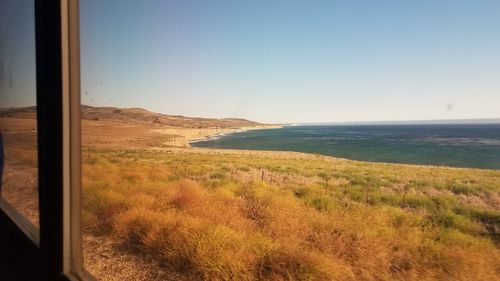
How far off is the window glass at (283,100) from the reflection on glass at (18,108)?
30cm

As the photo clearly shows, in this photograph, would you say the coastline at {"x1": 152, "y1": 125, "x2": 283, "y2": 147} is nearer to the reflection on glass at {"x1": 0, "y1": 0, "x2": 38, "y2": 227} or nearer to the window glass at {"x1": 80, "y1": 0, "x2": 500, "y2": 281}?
the window glass at {"x1": 80, "y1": 0, "x2": 500, "y2": 281}

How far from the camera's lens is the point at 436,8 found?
146cm

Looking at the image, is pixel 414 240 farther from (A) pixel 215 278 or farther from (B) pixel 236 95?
(B) pixel 236 95

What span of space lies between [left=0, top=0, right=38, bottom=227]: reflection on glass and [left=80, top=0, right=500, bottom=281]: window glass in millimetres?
301

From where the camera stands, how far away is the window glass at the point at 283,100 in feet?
5.01

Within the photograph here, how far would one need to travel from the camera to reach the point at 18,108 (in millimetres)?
2322

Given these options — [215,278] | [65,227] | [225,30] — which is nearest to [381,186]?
[225,30]

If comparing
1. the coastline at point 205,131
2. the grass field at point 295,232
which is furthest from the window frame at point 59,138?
the coastline at point 205,131

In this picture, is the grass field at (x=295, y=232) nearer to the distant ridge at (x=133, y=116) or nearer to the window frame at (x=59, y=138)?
the distant ridge at (x=133, y=116)

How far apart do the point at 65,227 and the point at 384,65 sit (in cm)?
172

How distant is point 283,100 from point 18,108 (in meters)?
1.85

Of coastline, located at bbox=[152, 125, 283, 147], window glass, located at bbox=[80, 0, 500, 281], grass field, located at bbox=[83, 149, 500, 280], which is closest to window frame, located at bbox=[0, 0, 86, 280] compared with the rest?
window glass, located at bbox=[80, 0, 500, 281]

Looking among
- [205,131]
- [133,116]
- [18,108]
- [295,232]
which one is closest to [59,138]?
[18,108]

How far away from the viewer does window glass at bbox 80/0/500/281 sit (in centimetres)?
153
